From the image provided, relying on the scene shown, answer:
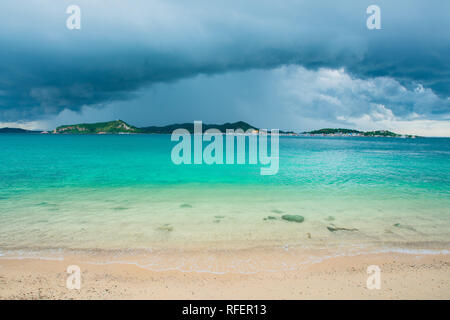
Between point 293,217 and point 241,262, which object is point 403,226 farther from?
point 241,262

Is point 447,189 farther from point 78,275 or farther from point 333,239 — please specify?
point 78,275

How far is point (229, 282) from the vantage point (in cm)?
718

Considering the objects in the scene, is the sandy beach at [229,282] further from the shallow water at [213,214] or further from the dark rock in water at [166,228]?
the dark rock in water at [166,228]

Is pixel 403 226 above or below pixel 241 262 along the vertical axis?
below

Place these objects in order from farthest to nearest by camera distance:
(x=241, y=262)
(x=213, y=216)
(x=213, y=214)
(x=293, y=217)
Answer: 1. (x=213, y=214)
2. (x=213, y=216)
3. (x=293, y=217)
4. (x=241, y=262)

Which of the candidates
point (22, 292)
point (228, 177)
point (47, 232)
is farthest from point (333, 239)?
point (228, 177)

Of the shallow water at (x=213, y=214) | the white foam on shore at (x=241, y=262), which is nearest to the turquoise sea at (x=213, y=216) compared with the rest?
the shallow water at (x=213, y=214)

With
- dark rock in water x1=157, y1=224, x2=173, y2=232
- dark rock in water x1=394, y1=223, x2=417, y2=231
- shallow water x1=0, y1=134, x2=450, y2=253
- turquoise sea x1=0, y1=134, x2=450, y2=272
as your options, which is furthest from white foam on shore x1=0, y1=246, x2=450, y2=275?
dark rock in water x1=157, y1=224, x2=173, y2=232

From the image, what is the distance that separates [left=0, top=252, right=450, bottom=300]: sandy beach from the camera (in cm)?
653

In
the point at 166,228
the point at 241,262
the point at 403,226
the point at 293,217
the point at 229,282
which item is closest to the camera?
the point at 229,282

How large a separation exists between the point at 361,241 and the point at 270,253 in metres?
4.46

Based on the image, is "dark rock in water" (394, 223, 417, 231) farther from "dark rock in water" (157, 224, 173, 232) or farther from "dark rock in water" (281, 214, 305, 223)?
"dark rock in water" (157, 224, 173, 232)

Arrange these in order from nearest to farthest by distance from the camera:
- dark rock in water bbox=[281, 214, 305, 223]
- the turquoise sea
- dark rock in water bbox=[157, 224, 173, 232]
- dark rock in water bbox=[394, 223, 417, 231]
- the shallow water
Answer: the turquoise sea
the shallow water
dark rock in water bbox=[157, 224, 173, 232]
dark rock in water bbox=[394, 223, 417, 231]
dark rock in water bbox=[281, 214, 305, 223]

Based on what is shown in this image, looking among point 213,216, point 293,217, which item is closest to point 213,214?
point 213,216
